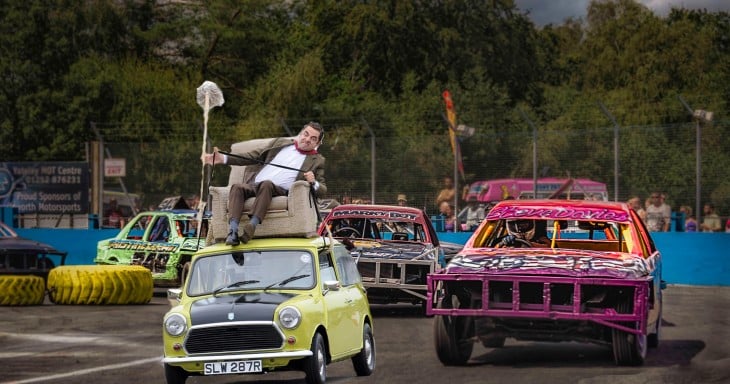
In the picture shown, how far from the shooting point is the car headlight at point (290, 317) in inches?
452

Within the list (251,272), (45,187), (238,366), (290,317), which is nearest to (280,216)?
(251,272)

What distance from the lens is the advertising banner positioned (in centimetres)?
3778

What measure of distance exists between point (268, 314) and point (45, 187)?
27887mm

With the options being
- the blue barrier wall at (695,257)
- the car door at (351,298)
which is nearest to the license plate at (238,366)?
the car door at (351,298)

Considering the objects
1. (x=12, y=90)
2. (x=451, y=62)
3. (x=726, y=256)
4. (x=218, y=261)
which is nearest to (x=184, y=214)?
(x=726, y=256)

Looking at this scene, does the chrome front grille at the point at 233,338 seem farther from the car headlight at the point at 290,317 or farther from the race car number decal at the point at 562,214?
the race car number decal at the point at 562,214

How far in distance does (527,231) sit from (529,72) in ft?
177

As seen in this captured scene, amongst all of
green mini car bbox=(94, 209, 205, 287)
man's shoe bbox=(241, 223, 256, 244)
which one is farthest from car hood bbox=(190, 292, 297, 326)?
green mini car bbox=(94, 209, 205, 287)

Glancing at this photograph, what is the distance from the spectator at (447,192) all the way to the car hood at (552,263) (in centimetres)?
1855

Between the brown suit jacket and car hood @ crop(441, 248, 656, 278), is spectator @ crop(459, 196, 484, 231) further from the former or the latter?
car hood @ crop(441, 248, 656, 278)

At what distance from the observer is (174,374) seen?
38.6 ft

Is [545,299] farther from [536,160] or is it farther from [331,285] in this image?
[536,160]

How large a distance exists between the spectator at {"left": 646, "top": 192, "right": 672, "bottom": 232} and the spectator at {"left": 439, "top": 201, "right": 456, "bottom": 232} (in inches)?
167

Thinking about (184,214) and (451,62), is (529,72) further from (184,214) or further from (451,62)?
(184,214)
